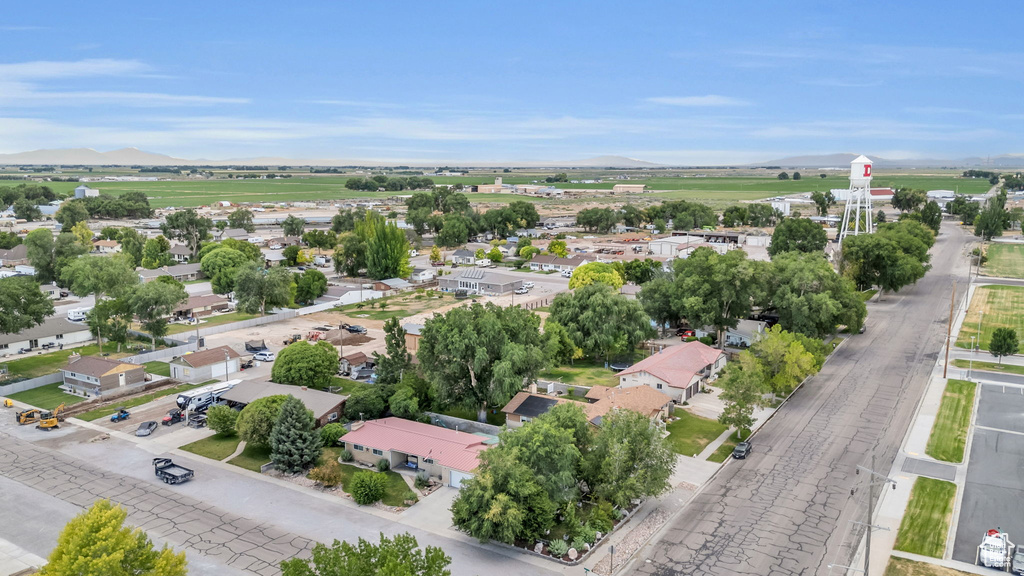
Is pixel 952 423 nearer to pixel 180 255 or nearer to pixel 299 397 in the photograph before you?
pixel 299 397

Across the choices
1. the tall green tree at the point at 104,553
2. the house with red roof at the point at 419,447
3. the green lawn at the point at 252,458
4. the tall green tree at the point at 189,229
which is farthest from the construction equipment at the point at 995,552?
the tall green tree at the point at 189,229

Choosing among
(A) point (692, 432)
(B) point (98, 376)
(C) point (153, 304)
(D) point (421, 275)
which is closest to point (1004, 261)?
(D) point (421, 275)

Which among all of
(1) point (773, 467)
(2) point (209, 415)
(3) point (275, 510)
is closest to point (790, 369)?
(1) point (773, 467)

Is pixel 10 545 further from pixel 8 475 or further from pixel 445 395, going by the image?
pixel 445 395

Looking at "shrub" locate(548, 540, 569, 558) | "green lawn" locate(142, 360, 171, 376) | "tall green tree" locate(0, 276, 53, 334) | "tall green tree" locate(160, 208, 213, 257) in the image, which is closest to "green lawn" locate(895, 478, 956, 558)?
"shrub" locate(548, 540, 569, 558)

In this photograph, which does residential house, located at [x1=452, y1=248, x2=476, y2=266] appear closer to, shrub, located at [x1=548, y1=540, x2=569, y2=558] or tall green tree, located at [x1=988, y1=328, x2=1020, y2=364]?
tall green tree, located at [x1=988, y1=328, x2=1020, y2=364]

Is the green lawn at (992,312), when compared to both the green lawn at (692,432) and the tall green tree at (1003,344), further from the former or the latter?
the green lawn at (692,432)
